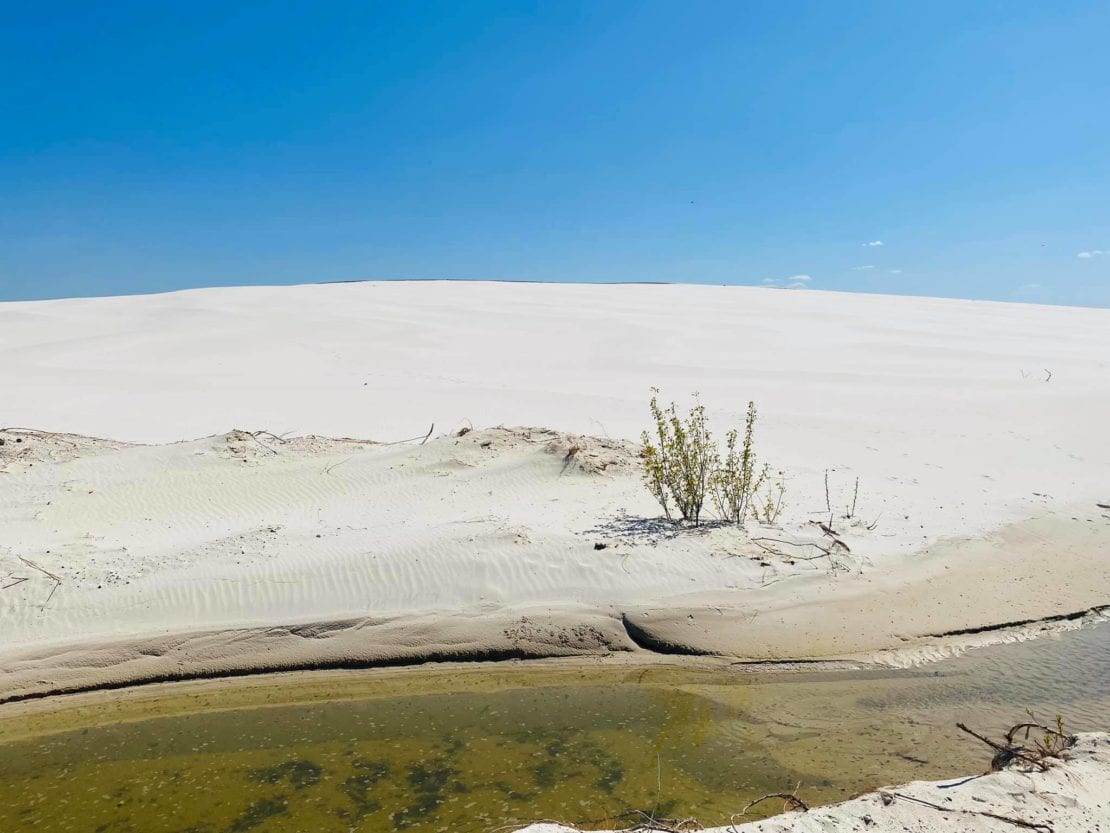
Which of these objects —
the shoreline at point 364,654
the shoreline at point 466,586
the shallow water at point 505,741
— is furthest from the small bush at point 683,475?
the shallow water at point 505,741

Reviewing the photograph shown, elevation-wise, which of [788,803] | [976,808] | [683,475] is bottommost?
[788,803]

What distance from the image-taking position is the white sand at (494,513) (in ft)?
18.5

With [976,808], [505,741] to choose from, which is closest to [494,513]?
[505,741]

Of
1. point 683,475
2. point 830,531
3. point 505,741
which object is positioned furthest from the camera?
point 683,475

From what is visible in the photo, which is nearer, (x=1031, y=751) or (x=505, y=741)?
(x=1031, y=751)

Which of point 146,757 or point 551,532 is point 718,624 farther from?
point 146,757

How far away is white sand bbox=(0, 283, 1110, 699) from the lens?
18.5ft

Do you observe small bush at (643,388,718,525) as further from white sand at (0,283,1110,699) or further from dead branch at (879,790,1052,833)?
dead branch at (879,790,1052,833)

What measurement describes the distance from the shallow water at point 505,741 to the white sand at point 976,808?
471 millimetres

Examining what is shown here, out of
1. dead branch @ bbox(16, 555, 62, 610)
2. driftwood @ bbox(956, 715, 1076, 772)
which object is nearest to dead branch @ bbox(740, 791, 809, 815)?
driftwood @ bbox(956, 715, 1076, 772)

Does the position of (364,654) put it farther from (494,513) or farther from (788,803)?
(788,803)

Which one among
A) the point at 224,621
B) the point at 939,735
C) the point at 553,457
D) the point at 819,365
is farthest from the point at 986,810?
the point at 819,365

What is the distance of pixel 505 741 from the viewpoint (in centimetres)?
447

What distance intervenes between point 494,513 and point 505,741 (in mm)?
3131
